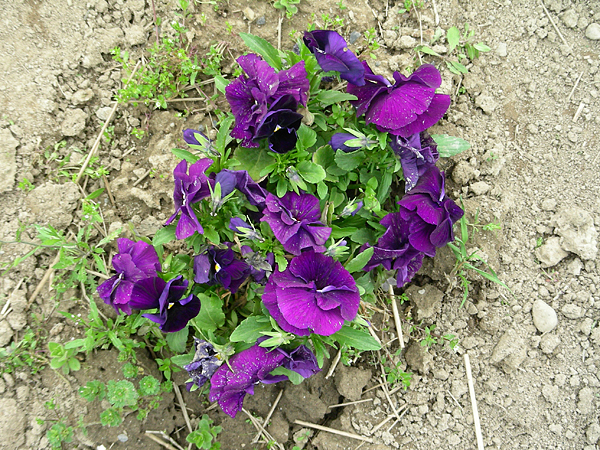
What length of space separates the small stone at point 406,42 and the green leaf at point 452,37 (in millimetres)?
255

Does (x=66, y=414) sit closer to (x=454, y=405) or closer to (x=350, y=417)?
(x=350, y=417)

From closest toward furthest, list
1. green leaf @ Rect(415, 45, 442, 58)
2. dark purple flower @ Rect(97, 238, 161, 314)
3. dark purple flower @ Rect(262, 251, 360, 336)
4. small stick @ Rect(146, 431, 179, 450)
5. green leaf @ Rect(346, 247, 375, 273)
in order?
dark purple flower @ Rect(262, 251, 360, 336), dark purple flower @ Rect(97, 238, 161, 314), green leaf @ Rect(346, 247, 375, 273), small stick @ Rect(146, 431, 179, 450), green leaf @ Rect(415, 45, 442, 58)

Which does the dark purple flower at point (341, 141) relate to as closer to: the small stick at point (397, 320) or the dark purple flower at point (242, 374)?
the small stick at point (397, 320)

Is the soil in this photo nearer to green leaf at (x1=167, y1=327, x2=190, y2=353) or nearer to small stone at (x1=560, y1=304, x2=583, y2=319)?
small stone at (x1=560, y1=304, x2=583, y2=319)

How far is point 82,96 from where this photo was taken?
3113 mm

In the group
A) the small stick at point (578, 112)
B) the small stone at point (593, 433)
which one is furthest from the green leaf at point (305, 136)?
the small stone at point (593, 433)

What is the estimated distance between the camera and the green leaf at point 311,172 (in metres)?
2.51

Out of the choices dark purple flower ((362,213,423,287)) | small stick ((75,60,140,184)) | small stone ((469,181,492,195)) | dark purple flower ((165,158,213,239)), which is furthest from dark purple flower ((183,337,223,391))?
small stone ((469,181,492,195))

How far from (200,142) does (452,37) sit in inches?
82.6

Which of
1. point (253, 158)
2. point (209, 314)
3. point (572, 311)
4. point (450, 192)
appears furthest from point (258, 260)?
point (572, 311)

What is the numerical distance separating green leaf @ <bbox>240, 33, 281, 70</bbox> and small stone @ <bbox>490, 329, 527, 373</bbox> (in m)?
2.36

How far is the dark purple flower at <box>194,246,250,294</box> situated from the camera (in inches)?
97.7

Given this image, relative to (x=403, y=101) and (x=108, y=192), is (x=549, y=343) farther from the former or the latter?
(x=108, y=192)

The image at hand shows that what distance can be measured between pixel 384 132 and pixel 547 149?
1.44 metres
